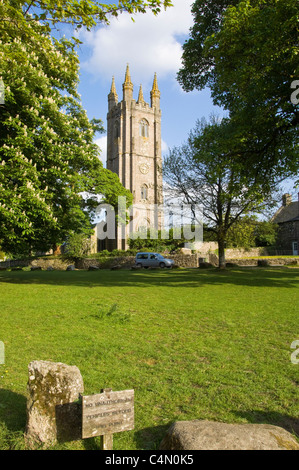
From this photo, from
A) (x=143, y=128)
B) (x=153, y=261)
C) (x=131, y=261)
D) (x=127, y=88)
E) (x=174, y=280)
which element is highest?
(x=127, y=88)

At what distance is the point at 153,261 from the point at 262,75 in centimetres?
2216

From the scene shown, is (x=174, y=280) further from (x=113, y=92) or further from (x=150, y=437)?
(x=113, y=92)

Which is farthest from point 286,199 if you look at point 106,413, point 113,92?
point 113,92

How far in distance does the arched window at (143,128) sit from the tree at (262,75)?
5833cm

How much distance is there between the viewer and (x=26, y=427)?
326 centimetres

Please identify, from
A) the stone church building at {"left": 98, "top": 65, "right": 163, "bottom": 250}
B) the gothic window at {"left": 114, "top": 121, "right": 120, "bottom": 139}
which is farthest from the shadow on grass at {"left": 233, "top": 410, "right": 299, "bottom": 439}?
the gothic window at {"left": 114, "top": 121, "right": 120, "bottom": 139}

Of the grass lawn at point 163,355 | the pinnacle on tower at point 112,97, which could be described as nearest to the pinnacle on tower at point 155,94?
the pinnacle on tower at point 112,97

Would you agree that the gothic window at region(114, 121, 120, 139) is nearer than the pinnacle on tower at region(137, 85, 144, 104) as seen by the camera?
No

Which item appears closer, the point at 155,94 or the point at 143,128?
the point at 143,128

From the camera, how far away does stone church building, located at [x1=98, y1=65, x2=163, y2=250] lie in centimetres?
6838

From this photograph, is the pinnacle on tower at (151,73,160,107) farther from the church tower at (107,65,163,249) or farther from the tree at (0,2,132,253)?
the tree at (0,2,132,253)

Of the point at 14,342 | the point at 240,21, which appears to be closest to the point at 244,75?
the point at 240,21

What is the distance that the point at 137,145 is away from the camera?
7131 centimetres

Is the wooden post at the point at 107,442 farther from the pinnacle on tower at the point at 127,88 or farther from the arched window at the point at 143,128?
the pinnacle on tower at the point at 127,88
